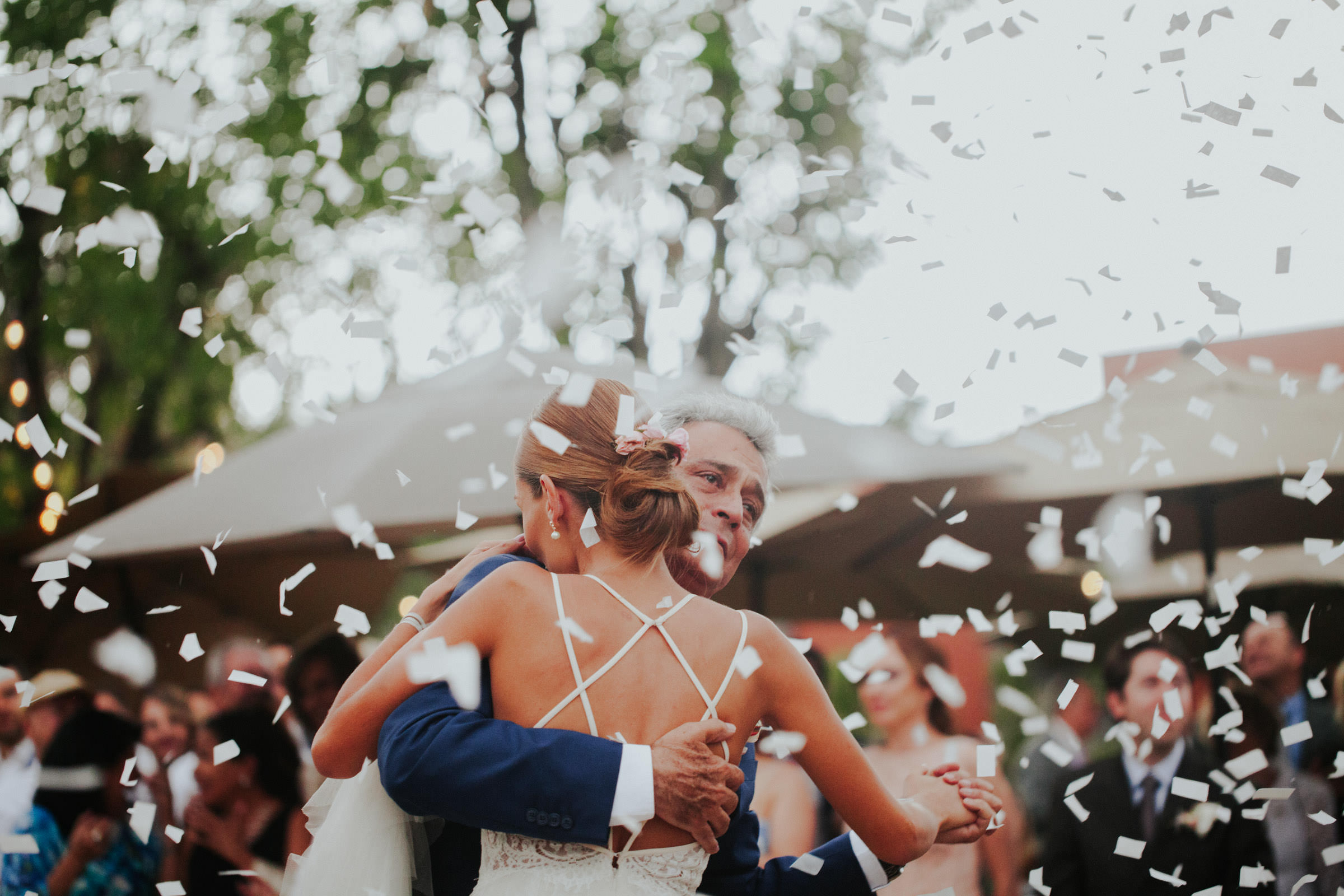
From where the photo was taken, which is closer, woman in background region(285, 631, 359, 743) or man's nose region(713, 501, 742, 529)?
man's nose region(713, 501, 742, 529)

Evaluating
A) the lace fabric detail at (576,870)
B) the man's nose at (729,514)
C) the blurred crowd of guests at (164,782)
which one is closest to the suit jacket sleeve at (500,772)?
the lace fabric detail at (576,870)

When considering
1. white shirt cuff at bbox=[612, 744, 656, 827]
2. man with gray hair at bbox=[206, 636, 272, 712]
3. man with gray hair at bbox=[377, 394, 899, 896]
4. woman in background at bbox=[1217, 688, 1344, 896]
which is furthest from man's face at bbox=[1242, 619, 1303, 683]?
man with gray hair at bbox=[206, 636, 272, 712]

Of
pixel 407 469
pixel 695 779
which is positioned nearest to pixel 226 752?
pixel 407 469

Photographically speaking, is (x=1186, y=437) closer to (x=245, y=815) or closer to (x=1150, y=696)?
(x=1150, y=696)

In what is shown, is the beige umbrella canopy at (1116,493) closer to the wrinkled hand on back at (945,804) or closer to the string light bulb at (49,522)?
the wrinkled hand on back at (945,804)

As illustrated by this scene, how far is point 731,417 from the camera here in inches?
104

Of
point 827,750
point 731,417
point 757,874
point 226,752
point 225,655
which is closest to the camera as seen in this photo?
point 827,750

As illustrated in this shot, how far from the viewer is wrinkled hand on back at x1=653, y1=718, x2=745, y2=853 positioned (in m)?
1.65

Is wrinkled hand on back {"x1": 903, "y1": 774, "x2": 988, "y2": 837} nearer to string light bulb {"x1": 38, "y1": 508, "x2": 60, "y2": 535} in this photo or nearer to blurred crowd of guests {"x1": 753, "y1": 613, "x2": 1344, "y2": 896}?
blurred crowd of guests {"x1": 753, "y1": 613, "x2": 1344, "y2": 896}

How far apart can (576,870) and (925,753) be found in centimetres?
240

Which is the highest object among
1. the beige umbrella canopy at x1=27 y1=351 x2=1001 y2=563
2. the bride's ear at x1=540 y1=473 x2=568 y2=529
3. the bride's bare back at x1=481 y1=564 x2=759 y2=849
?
the bride's ear at x1=540 y1=473 x2=568 y2=529

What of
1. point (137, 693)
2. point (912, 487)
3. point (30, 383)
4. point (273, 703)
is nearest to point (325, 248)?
point (30, 383)

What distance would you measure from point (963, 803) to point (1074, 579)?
11.1 feet

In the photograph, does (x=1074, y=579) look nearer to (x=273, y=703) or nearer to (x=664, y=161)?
(x=273, y=703)
